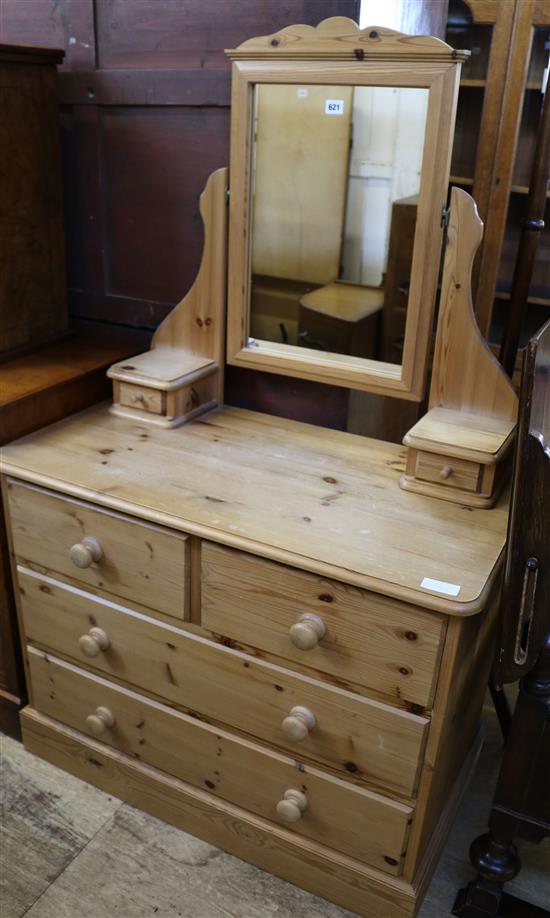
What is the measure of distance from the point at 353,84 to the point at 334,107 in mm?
57

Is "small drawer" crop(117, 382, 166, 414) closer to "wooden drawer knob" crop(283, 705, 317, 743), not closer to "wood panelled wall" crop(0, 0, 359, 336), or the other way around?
"wood panelled wall" crop(0, 0, 359, 336)

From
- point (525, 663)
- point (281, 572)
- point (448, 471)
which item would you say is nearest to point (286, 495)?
point (281, 572)

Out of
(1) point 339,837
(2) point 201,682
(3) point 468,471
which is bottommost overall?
(1) point 339,837

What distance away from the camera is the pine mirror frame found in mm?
1426

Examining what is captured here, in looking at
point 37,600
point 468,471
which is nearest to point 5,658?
point 37,600

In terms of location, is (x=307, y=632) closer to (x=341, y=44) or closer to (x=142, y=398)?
(x=142, y=398)

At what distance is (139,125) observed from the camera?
1.82 metres

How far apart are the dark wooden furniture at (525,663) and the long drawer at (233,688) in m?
0.18

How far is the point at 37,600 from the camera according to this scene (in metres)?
1.70

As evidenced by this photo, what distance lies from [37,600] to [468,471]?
937 mm

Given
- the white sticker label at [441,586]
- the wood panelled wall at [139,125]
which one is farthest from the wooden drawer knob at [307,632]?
the wood panelled wall at [139,125]

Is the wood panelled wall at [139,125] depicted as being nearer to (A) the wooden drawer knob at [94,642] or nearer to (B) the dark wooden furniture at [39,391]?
(B) the dark wooden furniture at [39,391]

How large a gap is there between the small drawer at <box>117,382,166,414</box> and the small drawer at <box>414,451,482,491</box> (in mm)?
586

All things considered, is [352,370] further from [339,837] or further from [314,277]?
[339,837]
